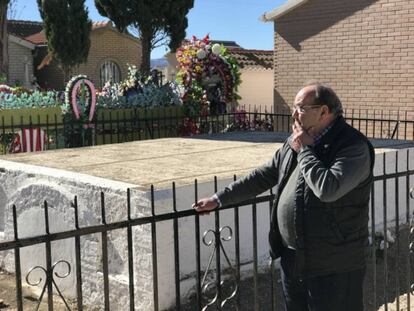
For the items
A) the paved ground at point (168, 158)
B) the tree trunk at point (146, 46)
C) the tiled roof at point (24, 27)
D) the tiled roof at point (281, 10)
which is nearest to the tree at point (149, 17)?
the tree trunk at point (146, 46)

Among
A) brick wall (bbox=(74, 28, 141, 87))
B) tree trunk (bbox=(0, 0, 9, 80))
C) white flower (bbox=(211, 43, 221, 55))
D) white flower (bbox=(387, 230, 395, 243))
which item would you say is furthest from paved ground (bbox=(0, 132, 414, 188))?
brick wall (bbox=(74, 28, 141, 87))

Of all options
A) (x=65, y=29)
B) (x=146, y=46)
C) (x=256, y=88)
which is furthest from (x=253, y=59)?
(x=65, y=29)

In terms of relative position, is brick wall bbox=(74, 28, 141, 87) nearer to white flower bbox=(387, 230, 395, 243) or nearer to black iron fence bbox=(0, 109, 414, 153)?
black iron fence bbox=(0, 109, 414, 153)

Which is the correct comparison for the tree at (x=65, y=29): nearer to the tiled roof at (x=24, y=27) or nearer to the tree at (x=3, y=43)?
the tree at (x=3, y=43)

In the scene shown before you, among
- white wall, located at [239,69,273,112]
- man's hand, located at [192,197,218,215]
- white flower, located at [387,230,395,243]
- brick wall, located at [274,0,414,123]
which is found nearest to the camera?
man's hand, located at [192,197,218,215]

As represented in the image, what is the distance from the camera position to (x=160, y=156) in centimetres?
647

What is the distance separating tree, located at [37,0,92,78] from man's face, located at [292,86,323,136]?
2177cm

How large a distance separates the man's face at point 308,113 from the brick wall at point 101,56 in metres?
25.2

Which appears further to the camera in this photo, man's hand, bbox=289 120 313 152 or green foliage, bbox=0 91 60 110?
green foliage, bbox=0 91 60 110

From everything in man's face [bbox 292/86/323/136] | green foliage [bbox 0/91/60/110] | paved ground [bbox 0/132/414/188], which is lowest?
paved ground [bbox 0/132/414/188]

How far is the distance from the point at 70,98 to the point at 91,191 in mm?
5517

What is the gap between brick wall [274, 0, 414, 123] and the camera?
39.2 ft

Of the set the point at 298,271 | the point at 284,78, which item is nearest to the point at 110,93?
the point at 284,78

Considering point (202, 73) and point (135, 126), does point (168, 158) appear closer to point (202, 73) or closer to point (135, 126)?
point (135, 126)
